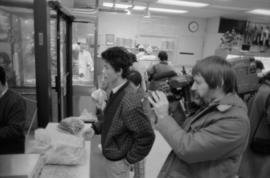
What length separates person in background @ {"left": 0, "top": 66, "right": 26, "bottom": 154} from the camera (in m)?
1.24

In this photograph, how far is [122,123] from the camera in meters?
1.34

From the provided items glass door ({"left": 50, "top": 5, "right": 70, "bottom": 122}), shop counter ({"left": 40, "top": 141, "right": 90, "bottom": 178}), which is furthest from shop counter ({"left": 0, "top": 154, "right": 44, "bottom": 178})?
glass door ({"left": 50, "top": 5, "right": 70, "bottom": 122})

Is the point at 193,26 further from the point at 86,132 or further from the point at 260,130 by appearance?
the point at 86,132

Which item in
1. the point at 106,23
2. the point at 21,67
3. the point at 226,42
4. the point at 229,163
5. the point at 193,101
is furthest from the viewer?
the point at 106,23

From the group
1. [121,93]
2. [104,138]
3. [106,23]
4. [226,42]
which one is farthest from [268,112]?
[106,23]

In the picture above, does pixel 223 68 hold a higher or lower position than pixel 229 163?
higher

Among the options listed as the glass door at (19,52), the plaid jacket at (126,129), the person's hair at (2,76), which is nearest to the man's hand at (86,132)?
the plaid jacket at (126,129)

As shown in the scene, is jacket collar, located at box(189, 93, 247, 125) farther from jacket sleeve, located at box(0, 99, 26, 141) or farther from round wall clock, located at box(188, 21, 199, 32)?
round wall clock, located at box(188, 21, 199, 32)

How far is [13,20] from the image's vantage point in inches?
62.1

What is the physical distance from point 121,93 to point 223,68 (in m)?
0.73

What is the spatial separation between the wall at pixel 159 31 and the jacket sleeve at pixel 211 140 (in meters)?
5.91

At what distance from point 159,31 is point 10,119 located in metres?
6.13

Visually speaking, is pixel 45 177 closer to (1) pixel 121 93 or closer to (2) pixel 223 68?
(1) pixel 121 93

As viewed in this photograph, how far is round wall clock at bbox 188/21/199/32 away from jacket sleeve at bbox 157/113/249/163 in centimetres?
671
